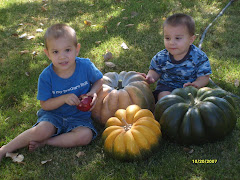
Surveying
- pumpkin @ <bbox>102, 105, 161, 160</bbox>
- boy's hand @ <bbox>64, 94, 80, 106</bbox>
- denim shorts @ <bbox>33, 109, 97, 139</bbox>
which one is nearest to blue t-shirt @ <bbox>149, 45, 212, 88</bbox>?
pumpkin @ <bbox>102, 105, 161, 160</bbox>

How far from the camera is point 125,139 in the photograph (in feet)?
9.60

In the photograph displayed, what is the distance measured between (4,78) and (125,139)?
9.34 feet

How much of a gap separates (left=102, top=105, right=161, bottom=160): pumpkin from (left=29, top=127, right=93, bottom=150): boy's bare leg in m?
0.35

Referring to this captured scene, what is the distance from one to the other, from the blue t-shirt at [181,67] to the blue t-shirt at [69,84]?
97cm

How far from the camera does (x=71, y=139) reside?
3.38 m

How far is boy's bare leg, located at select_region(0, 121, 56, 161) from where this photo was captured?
131 inches

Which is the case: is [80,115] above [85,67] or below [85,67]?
below

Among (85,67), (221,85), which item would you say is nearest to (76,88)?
(85,67)

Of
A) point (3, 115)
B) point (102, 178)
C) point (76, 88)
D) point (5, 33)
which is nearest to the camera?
point (102, 178)

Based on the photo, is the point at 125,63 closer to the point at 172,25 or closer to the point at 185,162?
the point at 172,25

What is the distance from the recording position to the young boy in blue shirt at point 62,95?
131 inches

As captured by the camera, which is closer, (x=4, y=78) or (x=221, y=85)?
(x=221, y=85)

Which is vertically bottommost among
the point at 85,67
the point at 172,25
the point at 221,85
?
the point at 221,85
